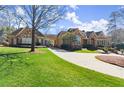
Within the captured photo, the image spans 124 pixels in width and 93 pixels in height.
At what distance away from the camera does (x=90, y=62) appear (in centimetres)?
552

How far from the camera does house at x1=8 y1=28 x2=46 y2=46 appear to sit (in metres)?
5.50

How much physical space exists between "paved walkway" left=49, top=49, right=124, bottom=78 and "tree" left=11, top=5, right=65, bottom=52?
1.47ft

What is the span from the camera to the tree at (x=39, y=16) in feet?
18.0

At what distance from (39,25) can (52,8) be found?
13.1 inches

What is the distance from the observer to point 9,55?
Result: 18.1 feet

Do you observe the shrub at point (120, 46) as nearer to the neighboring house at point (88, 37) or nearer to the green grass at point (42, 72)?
the neighboring house at point (88, 37)

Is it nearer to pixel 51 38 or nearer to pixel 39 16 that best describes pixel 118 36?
pixel 51 38

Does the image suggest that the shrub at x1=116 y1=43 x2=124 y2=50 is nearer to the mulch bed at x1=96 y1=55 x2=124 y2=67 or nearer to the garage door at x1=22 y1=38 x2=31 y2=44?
the mulch bed at x1=96 y1=55 x2=124 y2=67

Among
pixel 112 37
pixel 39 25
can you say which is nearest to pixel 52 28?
pixel 39 25

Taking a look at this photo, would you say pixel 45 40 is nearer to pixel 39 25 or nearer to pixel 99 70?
pixel 39 25

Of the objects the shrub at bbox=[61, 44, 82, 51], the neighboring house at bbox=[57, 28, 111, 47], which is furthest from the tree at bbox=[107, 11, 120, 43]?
the shrub at bbox=[61, 44, 82, 51]

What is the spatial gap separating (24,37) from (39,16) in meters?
0.41
